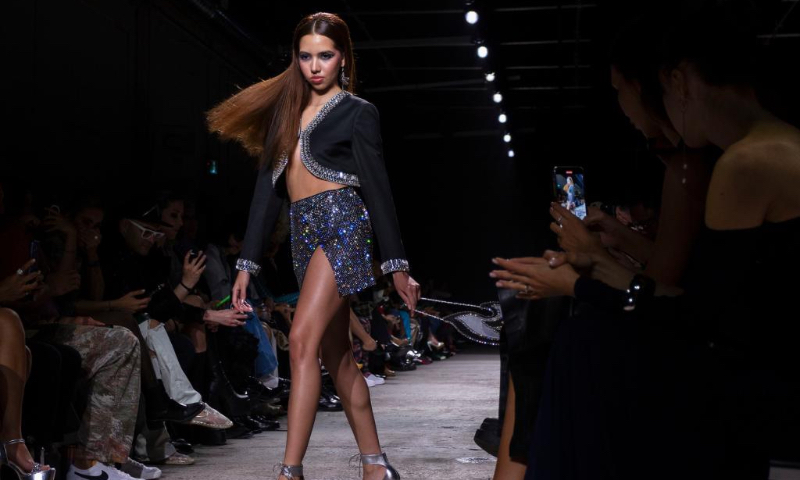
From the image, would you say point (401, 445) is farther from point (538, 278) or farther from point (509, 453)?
point (538, 278)

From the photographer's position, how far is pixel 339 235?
9.05 feet

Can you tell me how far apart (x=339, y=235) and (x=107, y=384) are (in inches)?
46.6

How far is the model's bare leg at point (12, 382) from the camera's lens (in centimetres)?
285

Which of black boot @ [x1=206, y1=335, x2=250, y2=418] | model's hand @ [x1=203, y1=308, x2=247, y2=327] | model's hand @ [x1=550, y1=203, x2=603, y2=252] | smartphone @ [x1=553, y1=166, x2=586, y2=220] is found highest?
smartphone @ [x1=553, y1=166, x2=586, y2=220]

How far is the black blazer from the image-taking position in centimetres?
276

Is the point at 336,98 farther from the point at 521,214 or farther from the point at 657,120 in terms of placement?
the point at 521,214

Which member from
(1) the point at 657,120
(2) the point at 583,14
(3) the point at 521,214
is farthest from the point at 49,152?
(3) the point at 521,214

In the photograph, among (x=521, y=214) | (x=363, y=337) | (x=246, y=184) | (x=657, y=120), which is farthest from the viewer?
(x=521, y=214)

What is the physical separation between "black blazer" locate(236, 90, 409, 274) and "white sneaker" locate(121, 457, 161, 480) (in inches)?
38.3

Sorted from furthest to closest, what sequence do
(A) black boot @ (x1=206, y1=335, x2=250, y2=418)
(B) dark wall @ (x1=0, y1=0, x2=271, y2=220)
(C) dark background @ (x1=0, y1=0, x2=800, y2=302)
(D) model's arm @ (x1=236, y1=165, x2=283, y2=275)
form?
(C) dark background @ (x1=0, y1=0, x2=800, y2=302), (B) dark wall @ (x1=0, y1=0, x2=271, y2=220), (A) black boot @ (x1=206, y1=335, x2=250, y2=418), (D) model's arm @ (x1=236, y1=165, x2=283, y2=275)

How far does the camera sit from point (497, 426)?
2529mm

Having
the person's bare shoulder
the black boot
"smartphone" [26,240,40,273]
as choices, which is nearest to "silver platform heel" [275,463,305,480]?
"smartphone" [26,240,40,273]

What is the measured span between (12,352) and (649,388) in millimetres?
2055

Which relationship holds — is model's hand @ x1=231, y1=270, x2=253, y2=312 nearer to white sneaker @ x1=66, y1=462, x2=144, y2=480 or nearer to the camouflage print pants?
the camouflage print pants
